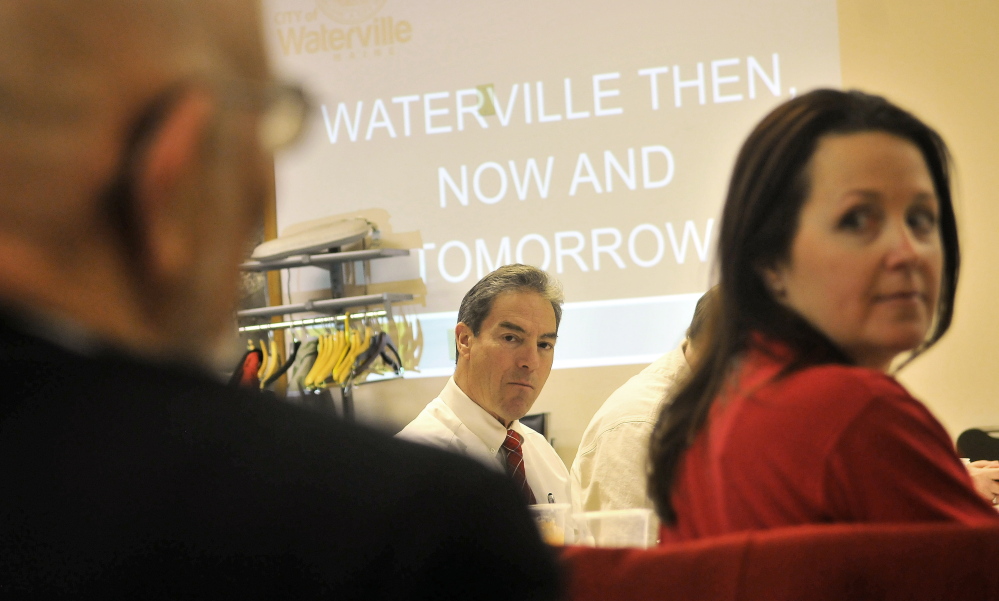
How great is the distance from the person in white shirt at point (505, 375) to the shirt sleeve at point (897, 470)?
6.02 feet

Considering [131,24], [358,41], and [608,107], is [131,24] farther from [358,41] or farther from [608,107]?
[358,41]

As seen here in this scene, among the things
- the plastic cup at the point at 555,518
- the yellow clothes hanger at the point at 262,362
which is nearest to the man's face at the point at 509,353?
the plastic cup at the point at 555,518

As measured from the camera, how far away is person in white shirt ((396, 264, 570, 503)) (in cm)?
278

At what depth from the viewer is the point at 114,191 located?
0.34 m

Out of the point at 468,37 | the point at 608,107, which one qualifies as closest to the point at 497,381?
the point at 608,107

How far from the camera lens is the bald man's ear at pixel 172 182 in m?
0.33

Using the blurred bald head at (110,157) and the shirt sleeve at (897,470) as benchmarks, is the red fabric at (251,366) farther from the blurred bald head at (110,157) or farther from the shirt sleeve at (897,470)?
the blurred bald head at (110,157)

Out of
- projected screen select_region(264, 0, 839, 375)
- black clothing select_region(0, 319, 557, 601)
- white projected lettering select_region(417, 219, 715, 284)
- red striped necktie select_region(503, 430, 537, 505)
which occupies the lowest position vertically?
red striped necktie select_region(503, 430, 537, 505)

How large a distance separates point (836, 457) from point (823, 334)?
0.53 feet

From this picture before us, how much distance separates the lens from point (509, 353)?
2.87 metres

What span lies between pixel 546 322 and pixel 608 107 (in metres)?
1.80

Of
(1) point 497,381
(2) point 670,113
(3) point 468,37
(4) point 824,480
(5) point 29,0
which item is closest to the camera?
(5) point 29,0

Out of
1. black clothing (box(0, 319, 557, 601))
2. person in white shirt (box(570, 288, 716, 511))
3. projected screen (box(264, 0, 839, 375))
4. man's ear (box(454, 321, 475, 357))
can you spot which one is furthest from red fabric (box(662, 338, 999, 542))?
projected screen (box(264, 0, 839, 375))

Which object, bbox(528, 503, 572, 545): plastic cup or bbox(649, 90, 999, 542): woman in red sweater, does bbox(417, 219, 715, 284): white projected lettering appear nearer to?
bbox(528, 503, 572, 545): plastic cup
